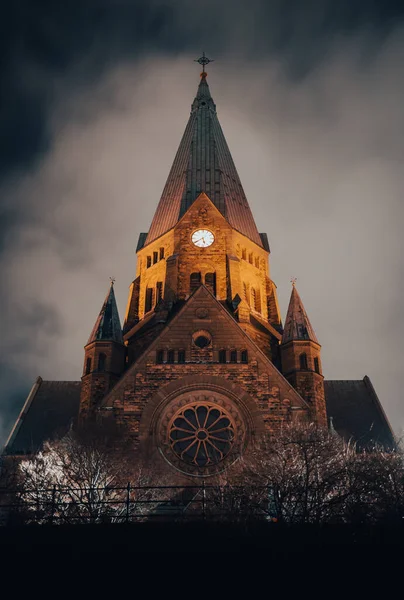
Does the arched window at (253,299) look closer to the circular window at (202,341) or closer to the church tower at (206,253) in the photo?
the church tower at (206,253)

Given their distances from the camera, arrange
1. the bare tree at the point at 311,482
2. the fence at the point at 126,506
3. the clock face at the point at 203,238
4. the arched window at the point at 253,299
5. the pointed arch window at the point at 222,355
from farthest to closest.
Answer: the clock face at the point at 203,238, the arched window at the point at 253,299, the pointed arch window at the point at 222,355, the bare tree at the point at 311,482, the fence at the point at 126,506

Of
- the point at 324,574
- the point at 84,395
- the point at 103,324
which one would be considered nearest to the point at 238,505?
the point at 324,574

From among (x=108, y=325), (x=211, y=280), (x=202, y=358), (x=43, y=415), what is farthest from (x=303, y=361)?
(x=43, y=415)

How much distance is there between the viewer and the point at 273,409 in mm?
39156

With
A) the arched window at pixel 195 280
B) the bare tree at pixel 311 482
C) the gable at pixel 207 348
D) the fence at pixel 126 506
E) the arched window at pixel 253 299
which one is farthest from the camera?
the arched window at pixel 253 299

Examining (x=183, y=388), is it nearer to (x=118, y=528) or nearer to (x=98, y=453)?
(x=98, y=453)

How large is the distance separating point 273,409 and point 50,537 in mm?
19422

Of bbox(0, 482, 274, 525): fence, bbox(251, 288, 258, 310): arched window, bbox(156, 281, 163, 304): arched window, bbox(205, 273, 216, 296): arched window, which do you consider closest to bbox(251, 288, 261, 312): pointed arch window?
bbox(251, 288, 258, 310): arched window

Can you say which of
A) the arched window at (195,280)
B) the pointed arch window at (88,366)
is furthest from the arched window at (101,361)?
the arched window at (195,280)

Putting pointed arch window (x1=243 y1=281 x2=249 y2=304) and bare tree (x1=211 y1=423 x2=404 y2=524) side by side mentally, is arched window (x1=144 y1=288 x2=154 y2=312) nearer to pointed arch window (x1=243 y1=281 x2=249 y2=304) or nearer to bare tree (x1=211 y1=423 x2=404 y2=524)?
pointed arch window (x1=243 y1=281 x2=249 y2=304)

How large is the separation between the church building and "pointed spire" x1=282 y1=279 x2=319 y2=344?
0.10m

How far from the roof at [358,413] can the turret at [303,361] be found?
18.0 feet

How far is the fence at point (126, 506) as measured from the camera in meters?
24.9

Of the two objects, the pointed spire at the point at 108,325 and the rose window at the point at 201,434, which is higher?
the pointed spire at the point at 108,325
